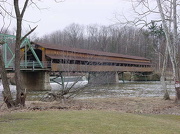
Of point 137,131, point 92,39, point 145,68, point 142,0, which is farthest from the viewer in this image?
point 92,39

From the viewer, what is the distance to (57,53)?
28.7m

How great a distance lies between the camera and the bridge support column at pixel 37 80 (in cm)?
2719

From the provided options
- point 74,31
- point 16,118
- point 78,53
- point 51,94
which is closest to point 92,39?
point 74,31

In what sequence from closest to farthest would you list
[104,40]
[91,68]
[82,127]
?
[82,127] → [91,68] → [104,40]

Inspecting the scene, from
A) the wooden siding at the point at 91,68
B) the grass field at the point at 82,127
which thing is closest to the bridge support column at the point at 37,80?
the wooden siding at the point at 91,68

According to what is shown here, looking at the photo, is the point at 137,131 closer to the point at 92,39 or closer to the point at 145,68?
the point at 145,68

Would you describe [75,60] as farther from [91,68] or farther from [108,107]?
[108,107]

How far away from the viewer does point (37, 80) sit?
2820 centimetres

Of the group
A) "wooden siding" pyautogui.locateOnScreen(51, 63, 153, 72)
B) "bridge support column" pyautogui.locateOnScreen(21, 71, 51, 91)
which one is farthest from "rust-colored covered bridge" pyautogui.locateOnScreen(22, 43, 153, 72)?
"bridge support column" pyautogui.locateOnScreen(21, 71, 51, 91)

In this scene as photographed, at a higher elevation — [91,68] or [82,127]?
[91,68]

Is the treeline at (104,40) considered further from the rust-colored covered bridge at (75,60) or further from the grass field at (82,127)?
the grass field at (82,127)

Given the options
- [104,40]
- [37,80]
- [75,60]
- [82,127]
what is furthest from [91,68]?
[104,40]

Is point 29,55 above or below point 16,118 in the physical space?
above

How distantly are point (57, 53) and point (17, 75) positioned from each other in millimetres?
19073
